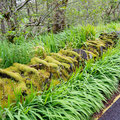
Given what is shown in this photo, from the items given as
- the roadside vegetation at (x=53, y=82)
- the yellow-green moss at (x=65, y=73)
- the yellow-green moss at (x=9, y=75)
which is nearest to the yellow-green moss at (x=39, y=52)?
the roadside vegetation at (x=53, y=82)

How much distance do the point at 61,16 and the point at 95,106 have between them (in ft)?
14.2

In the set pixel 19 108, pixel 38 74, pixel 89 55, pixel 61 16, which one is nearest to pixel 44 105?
pixel 19 108

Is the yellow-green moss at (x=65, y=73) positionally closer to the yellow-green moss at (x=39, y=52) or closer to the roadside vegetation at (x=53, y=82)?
the roadside vegetation at (x=53, y=82)

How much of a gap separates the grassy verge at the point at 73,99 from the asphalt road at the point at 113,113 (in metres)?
0.15

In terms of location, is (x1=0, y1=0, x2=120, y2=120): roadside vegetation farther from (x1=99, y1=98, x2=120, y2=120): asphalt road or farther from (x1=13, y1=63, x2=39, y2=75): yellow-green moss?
(x1=99, y1=98, x2=120, y2=120): asphalt road

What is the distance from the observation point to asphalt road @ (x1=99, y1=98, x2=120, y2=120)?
1.99 m

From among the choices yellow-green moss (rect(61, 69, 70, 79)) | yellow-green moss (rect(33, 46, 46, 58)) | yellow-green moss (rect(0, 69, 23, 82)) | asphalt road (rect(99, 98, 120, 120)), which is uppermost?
yellow-green moss (rect(33, 46, 46, 58))

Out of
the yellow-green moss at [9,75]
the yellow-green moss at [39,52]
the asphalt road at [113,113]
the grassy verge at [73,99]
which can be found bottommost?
the asphalt road at [113,113]

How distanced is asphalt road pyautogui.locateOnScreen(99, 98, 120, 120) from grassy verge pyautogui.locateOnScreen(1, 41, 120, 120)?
15cm

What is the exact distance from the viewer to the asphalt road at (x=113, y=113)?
78.5 inches

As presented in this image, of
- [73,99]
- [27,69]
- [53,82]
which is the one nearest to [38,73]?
[27,69]

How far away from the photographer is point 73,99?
1892mm

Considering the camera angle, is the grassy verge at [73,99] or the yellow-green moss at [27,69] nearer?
the grassy verge at [73,99]

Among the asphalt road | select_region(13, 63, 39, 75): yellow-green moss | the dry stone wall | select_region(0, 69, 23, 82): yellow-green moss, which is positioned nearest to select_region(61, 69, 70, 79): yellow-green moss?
the dry stone wall
